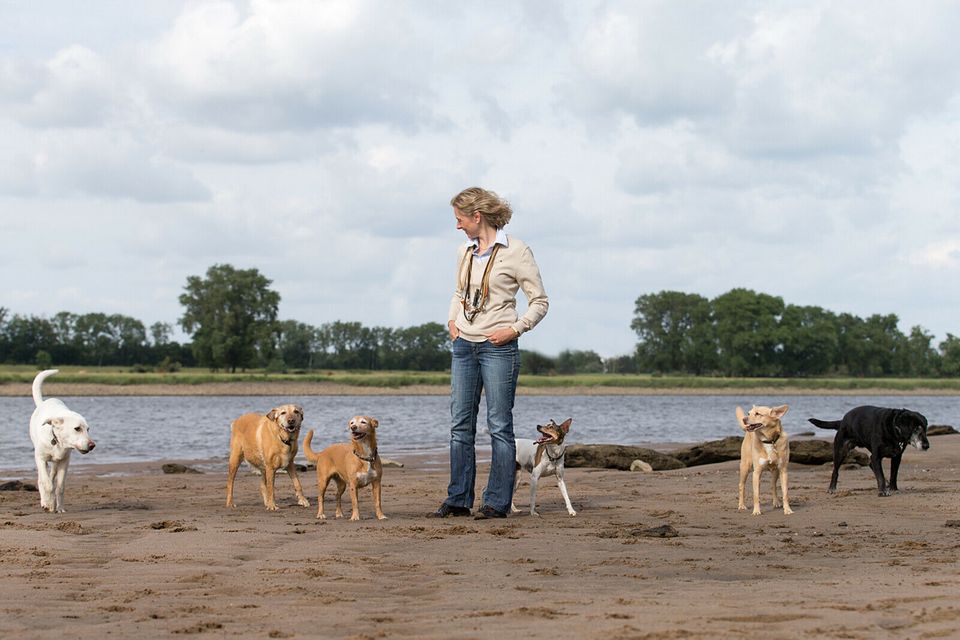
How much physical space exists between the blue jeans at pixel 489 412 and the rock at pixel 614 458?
6.88 metres

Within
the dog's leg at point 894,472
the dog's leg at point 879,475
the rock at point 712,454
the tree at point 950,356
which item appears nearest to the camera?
the dog's leg at point 879,475

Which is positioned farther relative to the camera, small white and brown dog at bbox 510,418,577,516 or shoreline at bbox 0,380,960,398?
shoreline at bbox 0,380,960,398

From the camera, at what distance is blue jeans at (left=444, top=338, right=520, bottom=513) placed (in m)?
8.58

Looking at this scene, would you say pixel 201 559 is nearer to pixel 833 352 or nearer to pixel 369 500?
pixel 369 500

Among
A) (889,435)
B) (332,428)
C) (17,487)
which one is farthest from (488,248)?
(332,428)

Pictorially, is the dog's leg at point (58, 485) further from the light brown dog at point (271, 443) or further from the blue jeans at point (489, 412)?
the blue jeans at point (489, 412)

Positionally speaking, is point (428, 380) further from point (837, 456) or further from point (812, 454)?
point (837, 456)

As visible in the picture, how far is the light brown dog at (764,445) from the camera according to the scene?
939 cm

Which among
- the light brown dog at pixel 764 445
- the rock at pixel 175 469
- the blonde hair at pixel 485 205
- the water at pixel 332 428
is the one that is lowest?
the water at pixel 332 428

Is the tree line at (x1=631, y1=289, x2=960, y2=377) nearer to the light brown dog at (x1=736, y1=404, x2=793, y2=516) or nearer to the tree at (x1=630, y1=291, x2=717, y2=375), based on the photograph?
the tree at (x1=630, y1=291, x2=717, y2=375)

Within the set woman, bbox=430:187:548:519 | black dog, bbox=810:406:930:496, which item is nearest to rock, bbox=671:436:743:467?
black dog, bbox=810:406:930:496

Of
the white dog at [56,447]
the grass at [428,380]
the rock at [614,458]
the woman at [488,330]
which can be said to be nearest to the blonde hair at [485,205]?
the woman at [488,330]

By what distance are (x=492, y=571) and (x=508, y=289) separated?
308cm

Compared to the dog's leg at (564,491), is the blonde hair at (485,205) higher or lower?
higher
